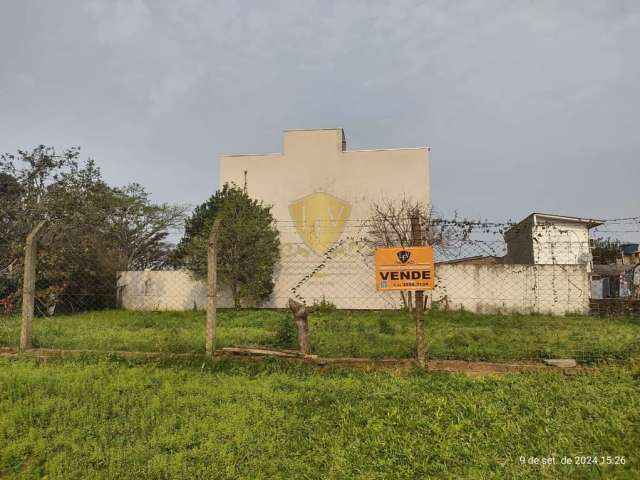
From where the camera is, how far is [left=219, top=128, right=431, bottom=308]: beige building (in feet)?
56.5

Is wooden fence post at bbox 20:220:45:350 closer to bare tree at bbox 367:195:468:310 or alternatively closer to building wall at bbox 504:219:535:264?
bare tree at bbox 367:195:468:310

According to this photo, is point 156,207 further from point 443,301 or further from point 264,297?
point 443,301

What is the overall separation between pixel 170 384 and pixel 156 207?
2578 cm

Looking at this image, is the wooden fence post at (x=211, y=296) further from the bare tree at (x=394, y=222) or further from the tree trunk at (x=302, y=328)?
the bare tree at (x=394, y=222)

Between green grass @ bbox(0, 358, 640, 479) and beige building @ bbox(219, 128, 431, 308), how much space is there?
13.0 m

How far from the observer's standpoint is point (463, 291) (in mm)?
15719

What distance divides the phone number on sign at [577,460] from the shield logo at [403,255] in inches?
90.8

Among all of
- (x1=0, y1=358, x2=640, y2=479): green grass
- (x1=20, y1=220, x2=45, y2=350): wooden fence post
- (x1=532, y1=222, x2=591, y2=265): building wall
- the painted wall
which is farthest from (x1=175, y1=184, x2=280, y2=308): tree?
(x1=0, y1=358, x2=640, y2=479): green grass

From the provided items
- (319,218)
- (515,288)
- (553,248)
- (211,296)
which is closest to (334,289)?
(319,218)

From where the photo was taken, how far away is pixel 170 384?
3.94m

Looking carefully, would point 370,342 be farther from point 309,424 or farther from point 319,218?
point 319,218

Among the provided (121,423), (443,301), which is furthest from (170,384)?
(443,301)

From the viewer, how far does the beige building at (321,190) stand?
678 inches

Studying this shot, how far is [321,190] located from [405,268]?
46.2 feet
